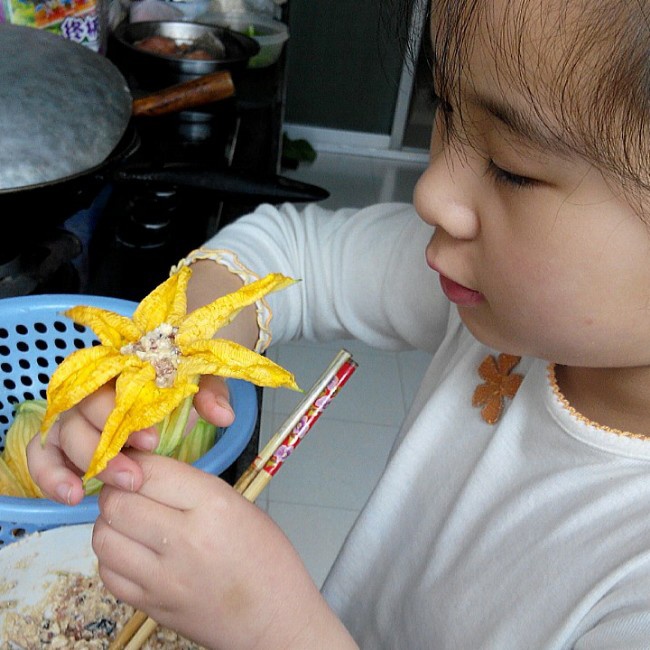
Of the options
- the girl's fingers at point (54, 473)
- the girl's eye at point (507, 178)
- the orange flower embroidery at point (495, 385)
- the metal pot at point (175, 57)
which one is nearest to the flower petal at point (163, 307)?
the girl's fingers at point (54, 473)

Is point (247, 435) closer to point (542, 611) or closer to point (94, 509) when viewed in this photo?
point (94, 509)

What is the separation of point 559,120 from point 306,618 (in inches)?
13.5

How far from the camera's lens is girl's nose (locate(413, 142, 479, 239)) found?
1.50 feet

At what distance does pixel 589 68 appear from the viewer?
0.35 meters

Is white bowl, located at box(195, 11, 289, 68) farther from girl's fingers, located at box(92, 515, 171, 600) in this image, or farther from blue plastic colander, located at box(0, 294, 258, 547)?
girl's fingers, located at box(92, 515, 171, 600)

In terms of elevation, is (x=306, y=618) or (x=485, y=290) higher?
(x=485, y=290)

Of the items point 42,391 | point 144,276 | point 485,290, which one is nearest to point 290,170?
point 144,276

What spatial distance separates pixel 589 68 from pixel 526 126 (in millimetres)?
47

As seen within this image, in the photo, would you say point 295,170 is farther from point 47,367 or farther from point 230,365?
point 230,365

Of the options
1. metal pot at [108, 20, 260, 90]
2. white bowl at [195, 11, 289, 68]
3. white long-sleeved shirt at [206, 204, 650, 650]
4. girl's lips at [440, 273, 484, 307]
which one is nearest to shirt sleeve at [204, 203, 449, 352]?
white long-sleeved shirt at [206, 204, 650, 650]

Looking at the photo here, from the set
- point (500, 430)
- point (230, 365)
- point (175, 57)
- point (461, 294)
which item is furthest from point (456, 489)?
point (175, 57)

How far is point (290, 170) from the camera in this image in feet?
9.66

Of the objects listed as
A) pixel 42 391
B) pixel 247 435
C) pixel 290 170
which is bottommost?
pixel 290 170

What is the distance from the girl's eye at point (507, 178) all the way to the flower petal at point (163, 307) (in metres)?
0.22
